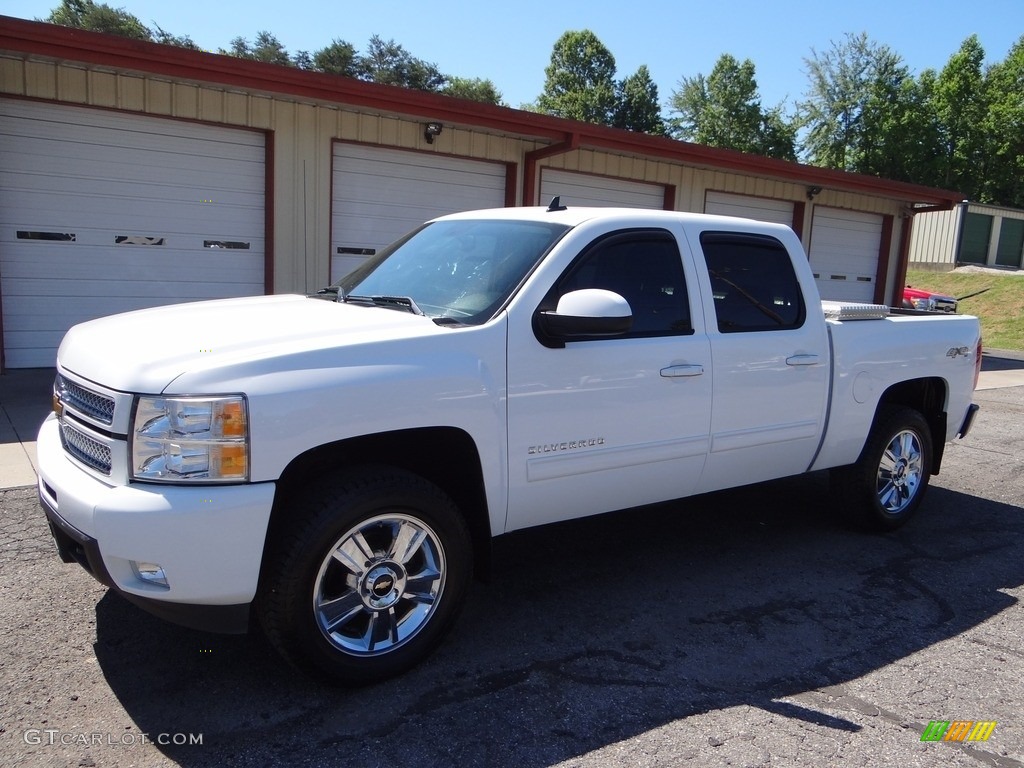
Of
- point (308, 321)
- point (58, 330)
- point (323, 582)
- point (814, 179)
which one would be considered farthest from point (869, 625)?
point (814, 179)

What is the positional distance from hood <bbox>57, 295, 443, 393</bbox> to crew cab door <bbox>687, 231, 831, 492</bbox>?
66.7 inches

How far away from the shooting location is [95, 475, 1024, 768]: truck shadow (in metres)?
2.97

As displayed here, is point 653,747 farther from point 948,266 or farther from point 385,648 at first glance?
point 948,266

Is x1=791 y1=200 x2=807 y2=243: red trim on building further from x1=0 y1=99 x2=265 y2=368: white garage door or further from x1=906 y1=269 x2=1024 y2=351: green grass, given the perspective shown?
x1=0 y1=99 x2=265 y2=368: white garage door

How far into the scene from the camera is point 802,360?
461cm

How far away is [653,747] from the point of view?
2949 millimetres

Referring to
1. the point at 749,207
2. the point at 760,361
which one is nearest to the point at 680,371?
the point at 760,361

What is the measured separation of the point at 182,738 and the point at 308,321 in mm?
1643

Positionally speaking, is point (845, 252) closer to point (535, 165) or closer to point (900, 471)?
point (535, 165)

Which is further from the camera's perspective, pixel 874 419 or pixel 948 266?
pixel 948 266

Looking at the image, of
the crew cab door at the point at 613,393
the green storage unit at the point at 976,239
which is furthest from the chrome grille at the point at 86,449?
the green storage unit at the point at 976,239

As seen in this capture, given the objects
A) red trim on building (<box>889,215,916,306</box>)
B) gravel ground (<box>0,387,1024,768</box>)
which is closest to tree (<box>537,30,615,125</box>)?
red trim on building (<box>889,215,916,306</box>)

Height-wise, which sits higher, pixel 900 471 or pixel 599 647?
pixel 900 471

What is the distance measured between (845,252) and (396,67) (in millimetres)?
55397
